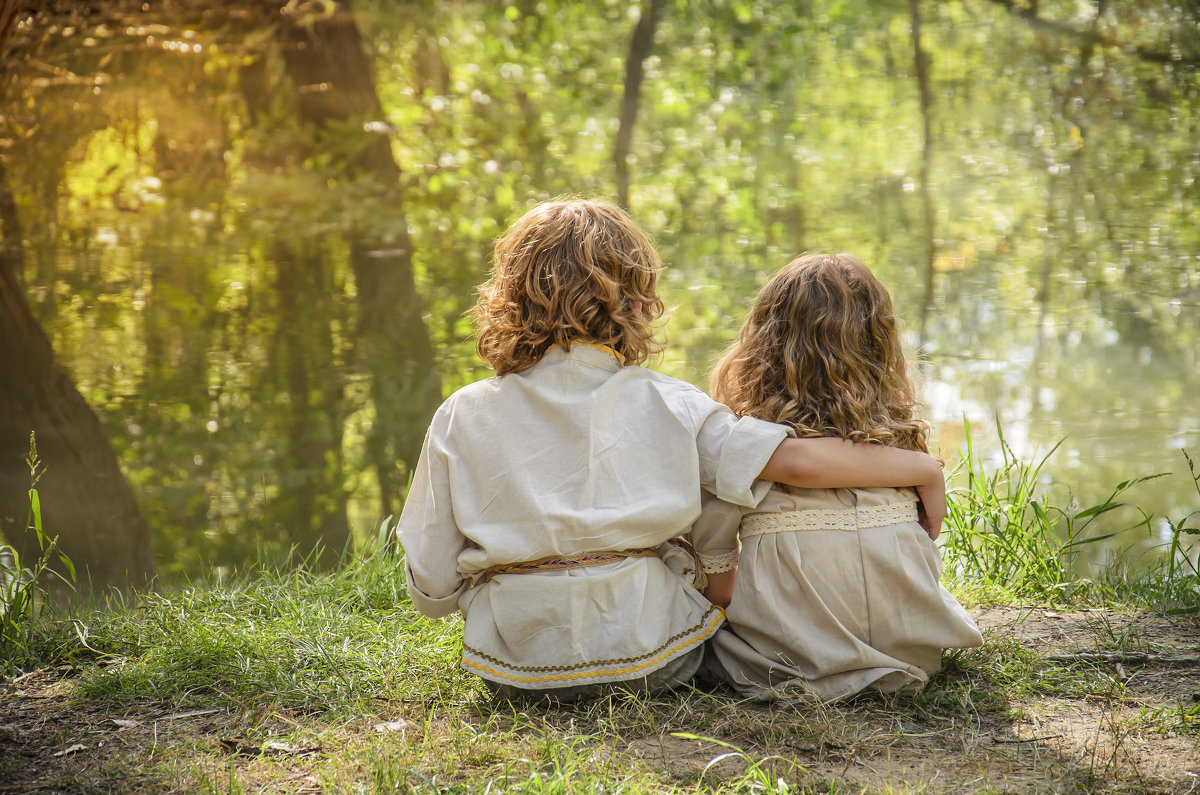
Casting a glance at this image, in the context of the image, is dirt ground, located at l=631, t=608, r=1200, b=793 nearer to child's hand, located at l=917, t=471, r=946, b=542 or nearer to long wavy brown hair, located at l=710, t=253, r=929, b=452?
child's hand, located at l=917, t=471, r=946, b=542

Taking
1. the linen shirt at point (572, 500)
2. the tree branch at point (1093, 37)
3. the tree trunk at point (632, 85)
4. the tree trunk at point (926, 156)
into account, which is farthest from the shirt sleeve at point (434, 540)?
the tree branch at point (1093, 37)

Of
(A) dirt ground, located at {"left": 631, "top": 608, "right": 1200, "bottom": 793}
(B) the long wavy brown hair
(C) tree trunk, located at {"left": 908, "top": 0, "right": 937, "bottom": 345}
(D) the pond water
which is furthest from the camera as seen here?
(C) tree trunk, located at {"left": 908, "top": 0, "right": 937, "bottom": 345}

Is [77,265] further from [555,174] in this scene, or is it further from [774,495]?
[774,495]

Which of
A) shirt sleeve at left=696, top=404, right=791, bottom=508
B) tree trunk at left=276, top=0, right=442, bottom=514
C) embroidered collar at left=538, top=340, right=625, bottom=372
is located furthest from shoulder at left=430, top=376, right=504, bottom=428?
tree trunk at left=276, top=0, right=442, bottom=514

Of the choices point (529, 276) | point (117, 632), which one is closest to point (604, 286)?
point (529, 276)

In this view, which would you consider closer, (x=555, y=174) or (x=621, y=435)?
(x=621, y=435)

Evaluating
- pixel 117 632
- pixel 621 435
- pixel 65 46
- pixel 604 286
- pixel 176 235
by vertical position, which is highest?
pixel 65 46

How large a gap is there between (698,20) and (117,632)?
690 centimetres

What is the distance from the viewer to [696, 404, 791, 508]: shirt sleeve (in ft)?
5.84

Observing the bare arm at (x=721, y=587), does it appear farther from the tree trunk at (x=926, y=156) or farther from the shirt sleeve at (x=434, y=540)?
the tree trunk at (x=926, y=156)

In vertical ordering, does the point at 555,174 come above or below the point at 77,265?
above

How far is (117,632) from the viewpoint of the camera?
7.70ft

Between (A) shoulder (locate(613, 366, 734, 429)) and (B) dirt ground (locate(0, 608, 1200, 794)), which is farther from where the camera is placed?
(A) shoulder (locate(613, 366, 734, 429))

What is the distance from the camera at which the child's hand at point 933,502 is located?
1.91 m
